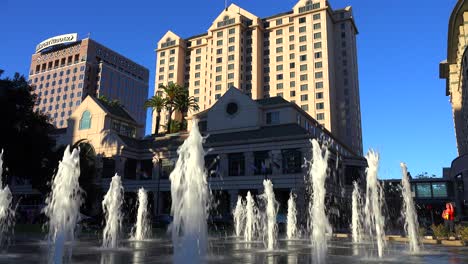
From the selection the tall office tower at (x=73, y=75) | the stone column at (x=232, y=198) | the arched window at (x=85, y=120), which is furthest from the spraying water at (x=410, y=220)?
the tall office tower at (x=73, y=75)

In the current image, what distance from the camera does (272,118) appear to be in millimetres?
53281

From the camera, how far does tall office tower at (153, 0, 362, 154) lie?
9388cm

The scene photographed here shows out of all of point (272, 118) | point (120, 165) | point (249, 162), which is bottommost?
point (249, 162)

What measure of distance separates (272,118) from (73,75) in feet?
341

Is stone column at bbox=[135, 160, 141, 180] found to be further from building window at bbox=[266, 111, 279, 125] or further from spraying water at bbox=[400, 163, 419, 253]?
spraying water at bbox=[400, 163, 419, 253]

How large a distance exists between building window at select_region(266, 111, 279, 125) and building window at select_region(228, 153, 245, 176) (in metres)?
6.97

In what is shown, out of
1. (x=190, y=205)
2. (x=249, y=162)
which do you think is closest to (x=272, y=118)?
(x=249, y=162)

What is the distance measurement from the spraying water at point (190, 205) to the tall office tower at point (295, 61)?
8122 centimetres

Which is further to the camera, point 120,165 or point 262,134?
point 120,165

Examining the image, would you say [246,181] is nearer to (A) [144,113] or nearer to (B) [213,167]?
(B) [213,167]

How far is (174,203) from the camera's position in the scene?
32.0ft

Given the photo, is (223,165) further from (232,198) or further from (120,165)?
(120,165)

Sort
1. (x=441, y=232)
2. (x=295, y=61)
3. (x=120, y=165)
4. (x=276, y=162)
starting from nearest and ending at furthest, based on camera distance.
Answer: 1. (x=441, y=232)
2. (x=276, y=162)
3. (x=120, y=165)
4. (x=295, y=61)

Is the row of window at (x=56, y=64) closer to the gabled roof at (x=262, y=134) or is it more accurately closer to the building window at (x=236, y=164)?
the gabled roof at (x=262, y=134)
